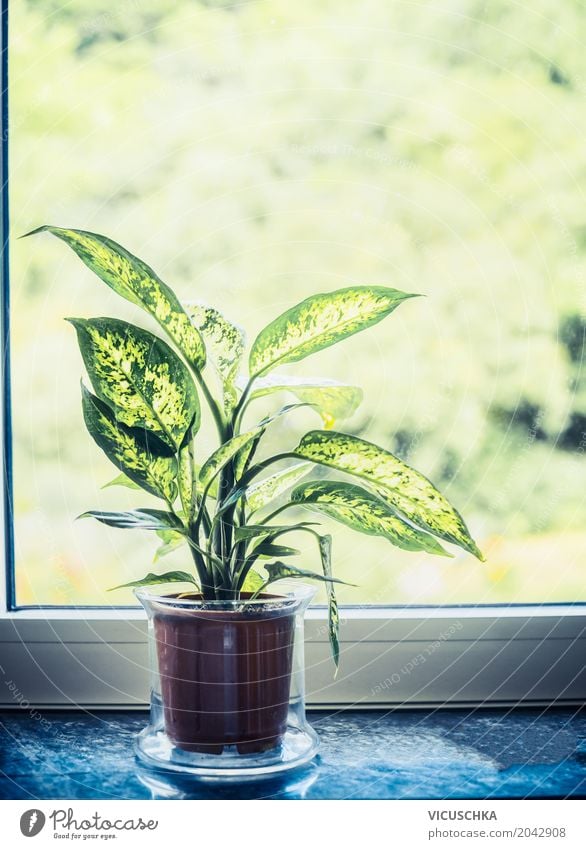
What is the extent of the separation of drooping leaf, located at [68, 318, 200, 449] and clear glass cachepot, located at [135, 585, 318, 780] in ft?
0.49

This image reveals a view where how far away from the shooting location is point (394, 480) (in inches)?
23.6

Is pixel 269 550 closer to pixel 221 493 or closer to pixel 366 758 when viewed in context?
pixel 221 493

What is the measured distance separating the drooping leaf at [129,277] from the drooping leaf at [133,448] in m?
0.08

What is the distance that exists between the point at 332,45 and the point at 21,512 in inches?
24.7

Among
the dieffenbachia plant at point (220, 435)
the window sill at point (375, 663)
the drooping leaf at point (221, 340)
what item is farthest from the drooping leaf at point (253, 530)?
the window sill at point (375, 663)

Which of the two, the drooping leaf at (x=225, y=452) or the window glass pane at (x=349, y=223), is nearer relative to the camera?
the drooping leaf at (x=225, y=452)

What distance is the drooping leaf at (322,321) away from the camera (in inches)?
24.8

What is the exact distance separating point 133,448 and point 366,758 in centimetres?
34

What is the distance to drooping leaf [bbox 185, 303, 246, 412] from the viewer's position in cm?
66

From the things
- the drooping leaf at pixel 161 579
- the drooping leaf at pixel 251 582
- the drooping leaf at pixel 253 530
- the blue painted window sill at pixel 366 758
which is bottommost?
the blue painted window sill at pixel 366 758

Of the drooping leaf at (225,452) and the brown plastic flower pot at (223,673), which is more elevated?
the drooping leaf at (225,452)

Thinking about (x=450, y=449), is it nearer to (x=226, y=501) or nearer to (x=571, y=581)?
(x=571, y=581)

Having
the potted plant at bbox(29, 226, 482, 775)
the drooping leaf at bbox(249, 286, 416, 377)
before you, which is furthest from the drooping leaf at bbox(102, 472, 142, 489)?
the drooping leaf at bbox(249, 286, 416, 377)

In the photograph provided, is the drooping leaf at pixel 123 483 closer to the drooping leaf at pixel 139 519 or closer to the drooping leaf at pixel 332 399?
the drooping leaf at pixel 139 519
